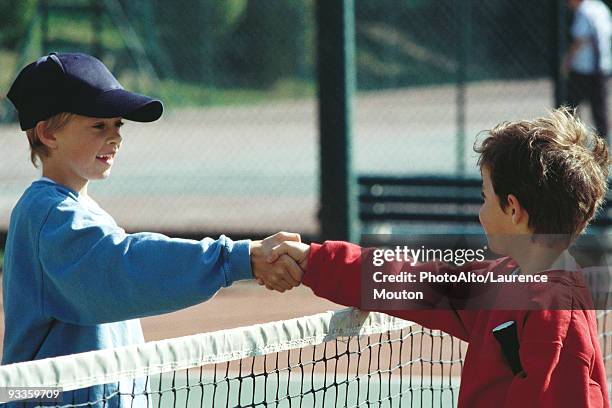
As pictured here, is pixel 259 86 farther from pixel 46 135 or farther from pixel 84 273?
pixel 84 273

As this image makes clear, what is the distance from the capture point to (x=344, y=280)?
2.98m

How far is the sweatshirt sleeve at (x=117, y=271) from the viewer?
2.78 m

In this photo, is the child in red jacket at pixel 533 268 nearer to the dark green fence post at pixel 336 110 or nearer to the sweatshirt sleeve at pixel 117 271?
the sweatshirt sleeve at pixel 117 271

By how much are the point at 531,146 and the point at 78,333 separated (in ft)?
3.67

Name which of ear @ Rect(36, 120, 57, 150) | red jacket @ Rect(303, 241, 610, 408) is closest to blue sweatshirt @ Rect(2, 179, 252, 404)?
Result: ear @ Rect(36, 120, 57, 150)

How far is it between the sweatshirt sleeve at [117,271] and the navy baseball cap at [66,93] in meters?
0.28

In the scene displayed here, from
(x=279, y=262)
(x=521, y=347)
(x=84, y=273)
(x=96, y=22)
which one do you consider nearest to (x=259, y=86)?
(x=96, y=22)

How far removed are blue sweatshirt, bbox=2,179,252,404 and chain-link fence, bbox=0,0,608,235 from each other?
6747 mm

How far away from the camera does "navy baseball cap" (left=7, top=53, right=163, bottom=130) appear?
300cm

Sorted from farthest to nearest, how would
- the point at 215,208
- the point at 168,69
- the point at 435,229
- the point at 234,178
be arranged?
1. the point at 168,69
2. the point at 234,178
3. the point at 215,208
4. the point at 435,229

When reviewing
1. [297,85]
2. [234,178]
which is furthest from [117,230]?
[297,85]

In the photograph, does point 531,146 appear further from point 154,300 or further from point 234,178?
point 234,178

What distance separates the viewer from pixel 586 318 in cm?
272

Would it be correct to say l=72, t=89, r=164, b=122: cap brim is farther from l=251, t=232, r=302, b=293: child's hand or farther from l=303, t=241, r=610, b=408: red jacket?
l=303, t=241, r=610, b=408: red jacket
